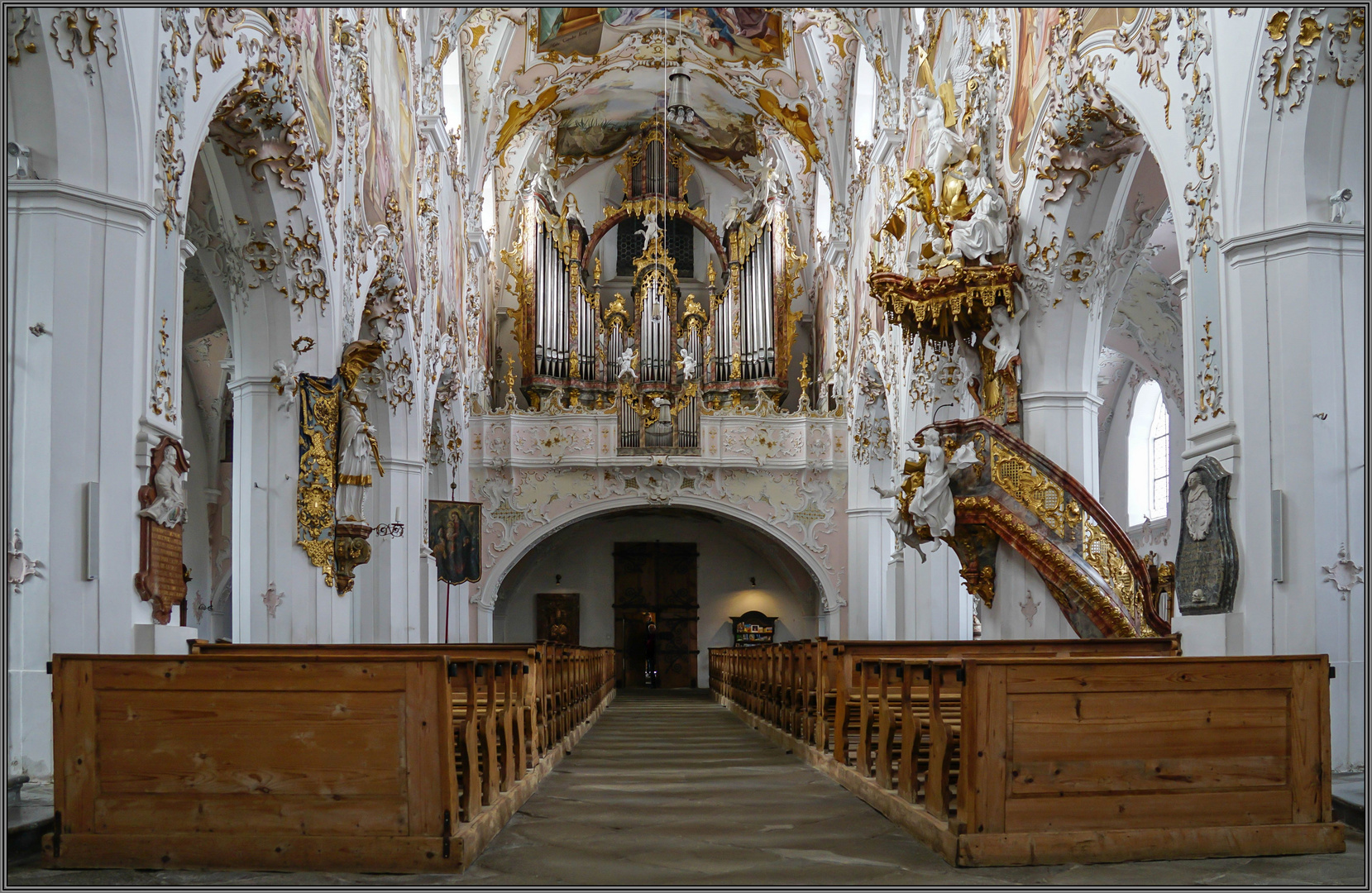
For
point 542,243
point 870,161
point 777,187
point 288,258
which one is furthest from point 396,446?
point 777,187

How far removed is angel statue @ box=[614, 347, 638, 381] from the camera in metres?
23.9

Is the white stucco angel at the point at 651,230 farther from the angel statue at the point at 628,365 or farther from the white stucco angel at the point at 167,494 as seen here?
the white stucco angel at the point at 167,494

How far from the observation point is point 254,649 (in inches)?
342

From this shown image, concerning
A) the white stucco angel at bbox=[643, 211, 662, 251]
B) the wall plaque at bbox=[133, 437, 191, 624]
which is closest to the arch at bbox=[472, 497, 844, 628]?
the white stucco angel at bbox=[643, 211, 662, 251]

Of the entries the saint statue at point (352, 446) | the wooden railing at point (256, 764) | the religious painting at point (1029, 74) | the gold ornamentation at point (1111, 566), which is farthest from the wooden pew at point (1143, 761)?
the saint statue at point (352, 446)

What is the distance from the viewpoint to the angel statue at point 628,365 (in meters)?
23.9

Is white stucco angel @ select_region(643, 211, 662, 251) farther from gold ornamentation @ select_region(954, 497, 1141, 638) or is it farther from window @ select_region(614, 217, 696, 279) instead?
gold ornamentation @ select_region(954, 497, 1141, 638)

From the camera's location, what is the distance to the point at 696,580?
28.1m

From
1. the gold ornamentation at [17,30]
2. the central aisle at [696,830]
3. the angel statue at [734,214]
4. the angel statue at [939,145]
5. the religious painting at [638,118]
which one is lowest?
the central aisle at [696,830]

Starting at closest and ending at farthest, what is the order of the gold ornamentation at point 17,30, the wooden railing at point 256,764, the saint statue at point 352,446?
the wooden railing at point 256,764, the gold ornamentation at point 17,30, the saint statue at point 352,446

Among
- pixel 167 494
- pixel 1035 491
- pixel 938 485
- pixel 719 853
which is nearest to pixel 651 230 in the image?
pixel 938 485

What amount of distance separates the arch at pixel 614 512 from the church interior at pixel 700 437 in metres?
0.09

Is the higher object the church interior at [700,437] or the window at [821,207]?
the window at [821,207]

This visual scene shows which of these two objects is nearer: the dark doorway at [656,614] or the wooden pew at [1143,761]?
the wooden pew at [1143,761]
